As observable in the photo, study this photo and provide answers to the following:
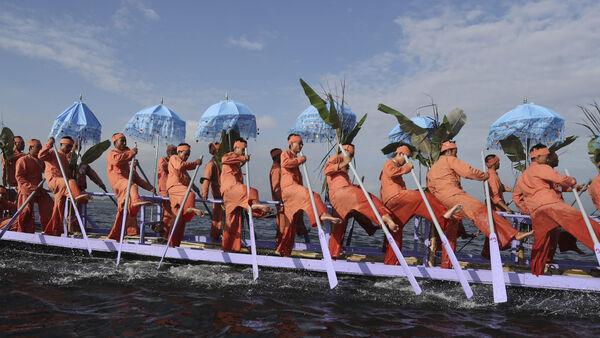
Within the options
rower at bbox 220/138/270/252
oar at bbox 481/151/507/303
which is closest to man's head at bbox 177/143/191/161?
rower at bbox 220/138/270/252

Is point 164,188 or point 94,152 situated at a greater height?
point 94,152

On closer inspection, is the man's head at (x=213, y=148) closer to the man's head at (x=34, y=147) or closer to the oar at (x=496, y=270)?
the man's head at (x=34, y=147)

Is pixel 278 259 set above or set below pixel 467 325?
above

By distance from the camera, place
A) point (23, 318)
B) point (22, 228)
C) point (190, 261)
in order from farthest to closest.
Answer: point (22, 228) → point (190, 261) → point (23, 318)

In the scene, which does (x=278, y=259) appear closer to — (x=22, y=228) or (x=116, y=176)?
(x=116, y=176)

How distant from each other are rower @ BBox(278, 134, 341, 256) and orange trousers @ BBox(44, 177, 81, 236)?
15.3ft

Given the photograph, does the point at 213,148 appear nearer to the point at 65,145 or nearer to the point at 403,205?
the point at 65,145

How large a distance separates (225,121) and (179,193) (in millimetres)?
3171

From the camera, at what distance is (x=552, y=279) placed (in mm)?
7227

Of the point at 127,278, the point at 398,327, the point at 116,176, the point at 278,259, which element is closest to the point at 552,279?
the point at 398,327

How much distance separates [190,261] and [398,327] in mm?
4749

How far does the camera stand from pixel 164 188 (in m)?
12.1

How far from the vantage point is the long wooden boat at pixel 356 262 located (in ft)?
24.0

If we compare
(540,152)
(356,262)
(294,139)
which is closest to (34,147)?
(294,139)
